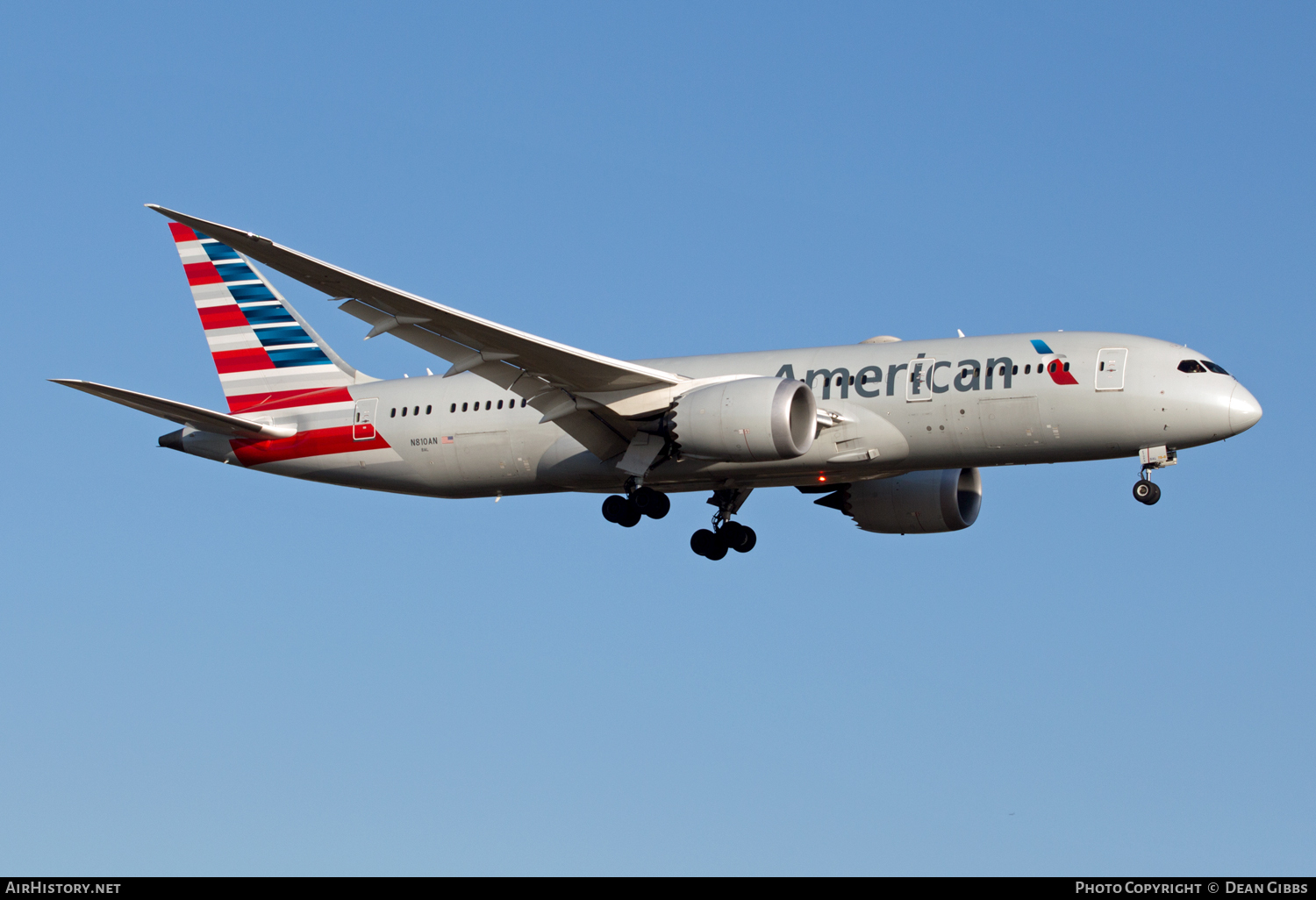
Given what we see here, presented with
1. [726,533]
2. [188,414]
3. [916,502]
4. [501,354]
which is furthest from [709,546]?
[188,414]

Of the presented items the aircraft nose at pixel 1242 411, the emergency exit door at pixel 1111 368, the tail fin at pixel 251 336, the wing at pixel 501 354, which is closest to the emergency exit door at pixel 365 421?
the tail fin at pixel 251 336

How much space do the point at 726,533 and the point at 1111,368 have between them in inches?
420

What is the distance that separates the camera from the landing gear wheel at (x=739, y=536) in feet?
130

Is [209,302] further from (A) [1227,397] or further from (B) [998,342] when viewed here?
(A) [1227,397]

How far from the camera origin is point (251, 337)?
42.9 meters

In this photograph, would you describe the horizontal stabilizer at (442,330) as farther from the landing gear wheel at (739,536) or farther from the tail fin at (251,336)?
the tail fin at (251,336)

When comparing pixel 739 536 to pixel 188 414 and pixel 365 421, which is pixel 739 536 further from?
pixel 188 414

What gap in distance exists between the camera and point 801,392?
3359cm

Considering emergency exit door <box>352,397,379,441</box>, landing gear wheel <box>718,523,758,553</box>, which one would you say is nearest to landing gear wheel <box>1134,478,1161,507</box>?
landing gear wheel <box>718,523,758,553</box>

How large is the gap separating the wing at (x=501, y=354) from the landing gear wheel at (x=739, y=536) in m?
4.51

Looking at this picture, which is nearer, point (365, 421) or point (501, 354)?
point (501, 354)

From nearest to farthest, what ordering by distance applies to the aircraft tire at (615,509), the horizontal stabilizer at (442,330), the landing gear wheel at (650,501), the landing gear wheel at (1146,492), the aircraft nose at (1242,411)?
1. the horizontal stabilizer at (442,330)
2. the aircraft nose at (1242,411)
3. the landing gear wheel at (1146,492)
4. the landing gear wheel at (650,501)
5. the aircraft tire at (615,509)

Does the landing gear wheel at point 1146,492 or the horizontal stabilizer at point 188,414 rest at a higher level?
the horizontal stabilizer at point 188,414

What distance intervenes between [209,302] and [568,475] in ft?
42.1
